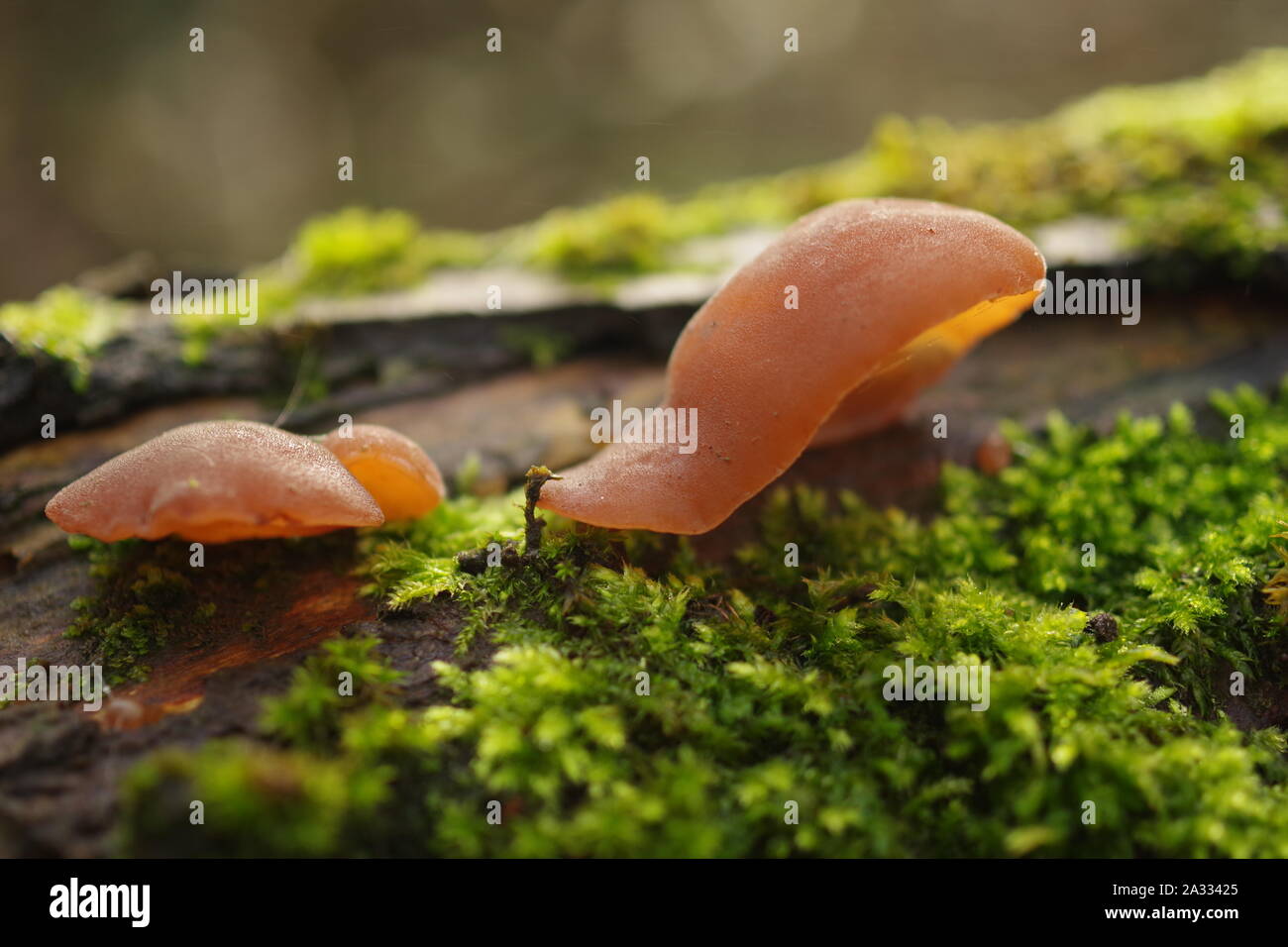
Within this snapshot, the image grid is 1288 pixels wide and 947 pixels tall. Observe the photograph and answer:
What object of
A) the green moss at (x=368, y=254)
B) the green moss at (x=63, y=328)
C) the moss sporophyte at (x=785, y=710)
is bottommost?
the moss sporophyte at (x=785, y=710)

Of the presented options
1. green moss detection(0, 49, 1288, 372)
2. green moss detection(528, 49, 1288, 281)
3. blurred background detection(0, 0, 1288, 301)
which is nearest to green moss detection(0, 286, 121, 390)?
green moss detection(0, 49, 1288, 372)

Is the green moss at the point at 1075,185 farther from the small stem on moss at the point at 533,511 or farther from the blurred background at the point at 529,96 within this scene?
the blurred background at the point at 529,96

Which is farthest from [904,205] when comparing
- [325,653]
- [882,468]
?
[325,653]

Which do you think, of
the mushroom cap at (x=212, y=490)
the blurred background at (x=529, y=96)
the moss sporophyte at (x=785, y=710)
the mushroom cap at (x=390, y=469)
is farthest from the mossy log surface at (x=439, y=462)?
the blurred background at (x=529, y=96)

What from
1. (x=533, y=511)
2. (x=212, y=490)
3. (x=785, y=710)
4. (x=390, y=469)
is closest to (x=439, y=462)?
(x=390, y=469)

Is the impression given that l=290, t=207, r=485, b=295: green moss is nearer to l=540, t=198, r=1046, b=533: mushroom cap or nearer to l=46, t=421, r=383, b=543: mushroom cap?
l=46, t=421, r=383, b=543: mushroom cap

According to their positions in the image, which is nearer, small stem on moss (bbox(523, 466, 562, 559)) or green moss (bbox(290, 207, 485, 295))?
small stem on moss (bbox(523, 466, 562, 559))

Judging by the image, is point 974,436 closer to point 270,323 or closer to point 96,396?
point 270,323
